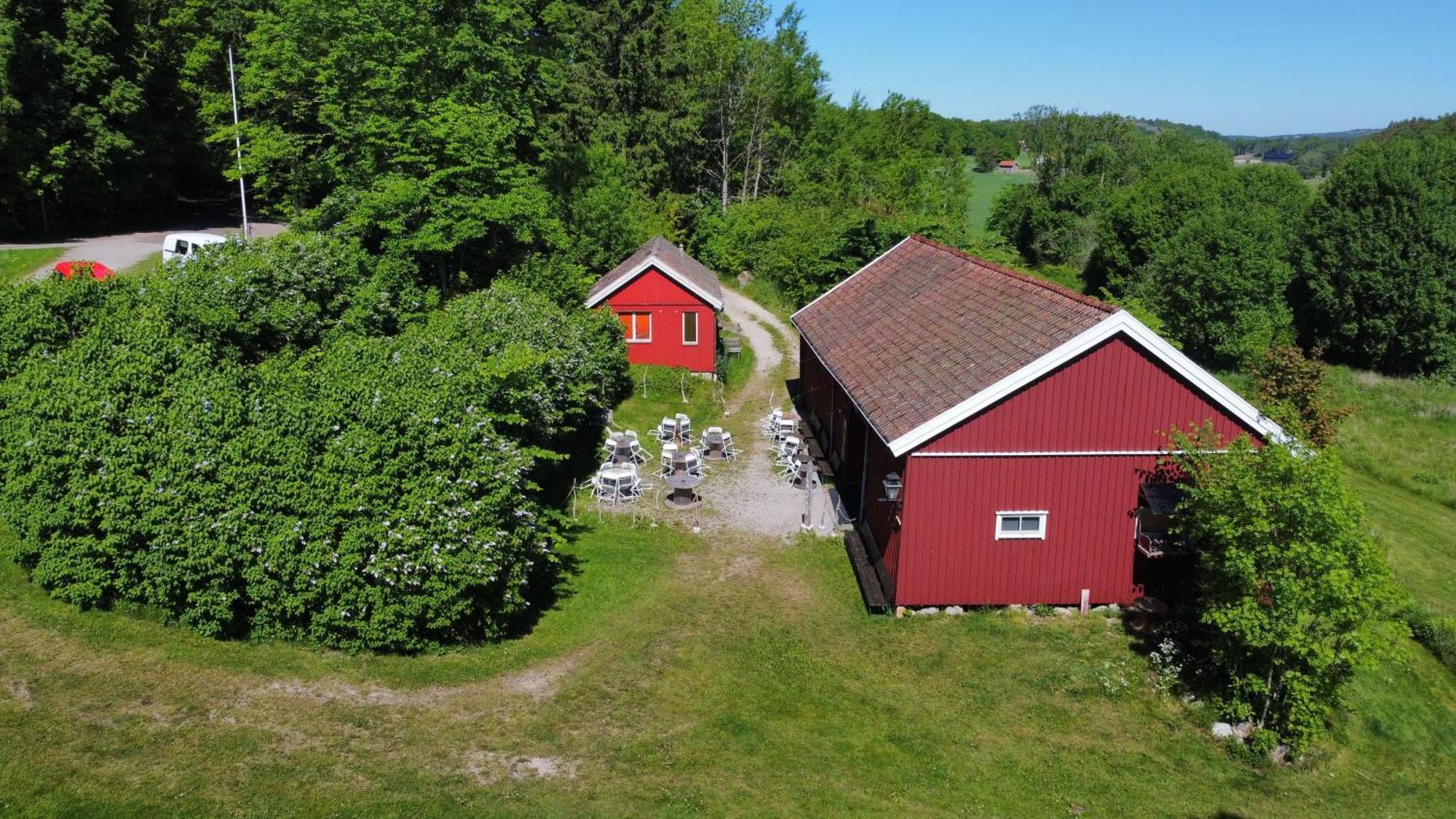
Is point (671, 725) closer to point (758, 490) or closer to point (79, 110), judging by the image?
point (758, 490)

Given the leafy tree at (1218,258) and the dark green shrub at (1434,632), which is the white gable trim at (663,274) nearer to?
the dark green shrub at (1434,632)

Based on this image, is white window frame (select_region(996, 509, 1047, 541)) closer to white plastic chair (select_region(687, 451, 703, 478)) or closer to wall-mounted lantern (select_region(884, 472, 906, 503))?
wall-mounted lantern (select_region(884, 472, 906, 503))

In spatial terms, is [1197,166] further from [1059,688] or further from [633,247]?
[1059,688]

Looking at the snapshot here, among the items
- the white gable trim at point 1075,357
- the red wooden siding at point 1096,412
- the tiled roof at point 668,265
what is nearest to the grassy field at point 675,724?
the red wooden siding at point 1096,412

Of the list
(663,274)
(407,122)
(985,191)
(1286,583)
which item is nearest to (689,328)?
(663,274)

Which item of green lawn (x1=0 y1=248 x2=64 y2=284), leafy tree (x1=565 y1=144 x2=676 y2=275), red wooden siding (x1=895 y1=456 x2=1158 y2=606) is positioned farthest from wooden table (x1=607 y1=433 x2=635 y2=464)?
green lawn (x1=0 y1=248 x2=64 y2=284)
